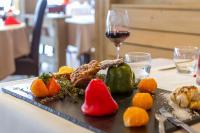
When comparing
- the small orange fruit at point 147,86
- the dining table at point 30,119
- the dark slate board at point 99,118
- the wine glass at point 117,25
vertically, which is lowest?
the dining table at point 30,119

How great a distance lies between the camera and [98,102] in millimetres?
830

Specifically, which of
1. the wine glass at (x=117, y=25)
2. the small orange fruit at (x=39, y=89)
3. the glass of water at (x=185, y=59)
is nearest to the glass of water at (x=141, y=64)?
the wine glass at (x=117, y=25)

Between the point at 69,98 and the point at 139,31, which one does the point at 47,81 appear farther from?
the point at 139,31

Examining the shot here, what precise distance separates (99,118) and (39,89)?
0.23m

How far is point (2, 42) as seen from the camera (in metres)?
3.07

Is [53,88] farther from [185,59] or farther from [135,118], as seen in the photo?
[185,59]

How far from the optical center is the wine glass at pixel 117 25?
1.26m

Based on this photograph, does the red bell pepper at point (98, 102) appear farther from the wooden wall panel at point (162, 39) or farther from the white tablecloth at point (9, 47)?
Result: the white tablecloth at point (9, 47)

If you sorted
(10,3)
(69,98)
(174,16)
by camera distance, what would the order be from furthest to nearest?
(10,3)
(174,16)
(69,98)

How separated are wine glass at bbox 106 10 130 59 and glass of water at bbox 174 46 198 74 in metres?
0.26

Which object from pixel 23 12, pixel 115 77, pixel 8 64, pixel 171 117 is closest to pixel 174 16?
pixel 8 64

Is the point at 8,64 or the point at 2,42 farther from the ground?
the point at 2,42

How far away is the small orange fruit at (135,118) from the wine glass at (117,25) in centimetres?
54

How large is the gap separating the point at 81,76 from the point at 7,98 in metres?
0.23
